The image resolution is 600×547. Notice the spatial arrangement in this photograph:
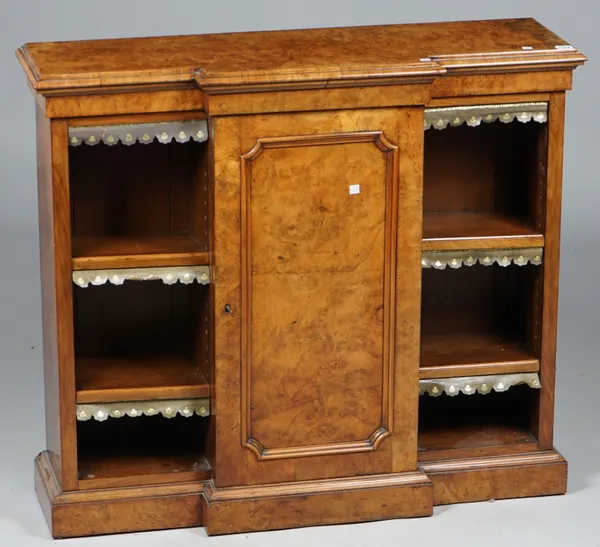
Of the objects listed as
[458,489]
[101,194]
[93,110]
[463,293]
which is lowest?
[458,489]

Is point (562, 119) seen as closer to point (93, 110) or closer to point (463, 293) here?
point (463, 293)

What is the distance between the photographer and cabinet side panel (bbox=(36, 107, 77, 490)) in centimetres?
502

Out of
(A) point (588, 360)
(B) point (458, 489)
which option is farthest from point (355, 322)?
(A) point (588, 360)

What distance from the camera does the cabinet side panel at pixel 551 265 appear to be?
17.5 feet

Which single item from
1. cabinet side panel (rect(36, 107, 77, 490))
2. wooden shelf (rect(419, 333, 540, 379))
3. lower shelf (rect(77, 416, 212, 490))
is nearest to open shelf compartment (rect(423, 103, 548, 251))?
wooden shelf (rect(419, 333, 540, 379))

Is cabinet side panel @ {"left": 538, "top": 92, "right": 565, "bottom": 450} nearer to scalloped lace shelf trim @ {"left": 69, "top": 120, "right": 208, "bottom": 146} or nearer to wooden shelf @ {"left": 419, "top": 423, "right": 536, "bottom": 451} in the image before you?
wooden shelf @ {"left": 419, "top": 423, "right": 536, "bottom": 451}

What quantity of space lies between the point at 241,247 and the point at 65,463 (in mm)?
809

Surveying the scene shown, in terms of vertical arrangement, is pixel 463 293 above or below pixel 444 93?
below

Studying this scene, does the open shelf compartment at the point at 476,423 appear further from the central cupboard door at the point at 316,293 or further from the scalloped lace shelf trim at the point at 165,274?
the scalloped lace shelf trim at the point at 165,274

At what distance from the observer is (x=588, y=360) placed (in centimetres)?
659

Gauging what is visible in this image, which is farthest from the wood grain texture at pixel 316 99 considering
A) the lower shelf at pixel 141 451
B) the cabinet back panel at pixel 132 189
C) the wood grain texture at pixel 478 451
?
the wood grain texture at pixel 478 451

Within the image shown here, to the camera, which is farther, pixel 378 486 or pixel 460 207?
pixel 460 207

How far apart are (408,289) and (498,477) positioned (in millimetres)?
692

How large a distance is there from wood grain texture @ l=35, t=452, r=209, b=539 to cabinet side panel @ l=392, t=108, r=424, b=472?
24.0 inches
